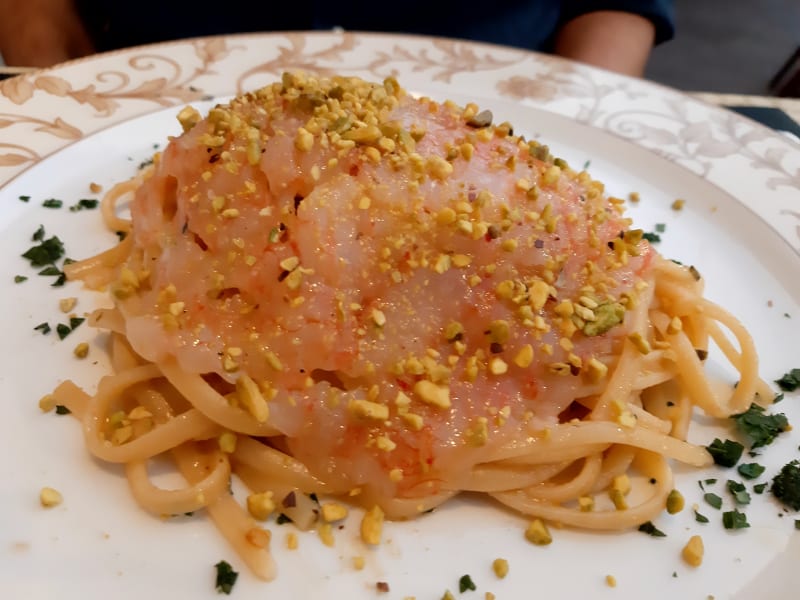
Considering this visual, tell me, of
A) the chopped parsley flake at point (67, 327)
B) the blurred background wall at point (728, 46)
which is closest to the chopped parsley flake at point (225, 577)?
the chopped parsley flake at point (67, 327)

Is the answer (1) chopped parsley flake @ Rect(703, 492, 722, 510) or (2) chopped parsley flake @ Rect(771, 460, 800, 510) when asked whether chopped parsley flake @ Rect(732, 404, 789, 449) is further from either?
(1) chopped parsley flake @ Rect(703, 492, 722, 510)

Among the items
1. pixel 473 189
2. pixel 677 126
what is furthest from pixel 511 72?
pixel 473 189

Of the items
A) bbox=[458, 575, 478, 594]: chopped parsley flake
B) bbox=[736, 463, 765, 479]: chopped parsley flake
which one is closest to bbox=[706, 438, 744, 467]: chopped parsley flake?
bbox=[736, 463, 765, 479]: chopped parsley flake

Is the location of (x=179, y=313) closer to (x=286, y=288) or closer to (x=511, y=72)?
(x=286, y=288)

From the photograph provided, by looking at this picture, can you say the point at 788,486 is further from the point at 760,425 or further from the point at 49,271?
the point at 49,271

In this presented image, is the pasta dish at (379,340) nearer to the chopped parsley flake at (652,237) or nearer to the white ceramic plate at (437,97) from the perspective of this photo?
the white ceramic plate at (437,97)
